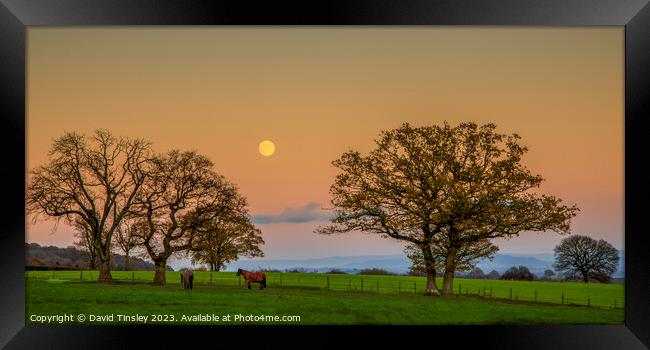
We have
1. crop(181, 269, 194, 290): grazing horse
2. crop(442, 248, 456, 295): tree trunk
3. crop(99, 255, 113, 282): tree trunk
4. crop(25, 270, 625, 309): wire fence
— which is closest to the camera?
crop(99, 255, 113, 282): tree trunk

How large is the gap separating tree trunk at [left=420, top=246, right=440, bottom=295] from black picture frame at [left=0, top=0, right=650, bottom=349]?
13416 millimetres

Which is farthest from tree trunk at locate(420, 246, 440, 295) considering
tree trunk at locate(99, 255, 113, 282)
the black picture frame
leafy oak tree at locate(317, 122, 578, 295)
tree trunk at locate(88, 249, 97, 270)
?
the black picture frame

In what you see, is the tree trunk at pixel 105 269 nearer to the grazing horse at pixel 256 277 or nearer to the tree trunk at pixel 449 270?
the grazing horse at pixel 256 277

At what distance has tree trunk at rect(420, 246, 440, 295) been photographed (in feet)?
86.5

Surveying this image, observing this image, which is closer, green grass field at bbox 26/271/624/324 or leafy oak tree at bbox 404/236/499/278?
green grass field at bbox 26/271/624/324

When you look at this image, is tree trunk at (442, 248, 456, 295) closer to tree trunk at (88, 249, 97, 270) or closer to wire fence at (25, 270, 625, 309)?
wire fence at (25, 270, 625, 309)

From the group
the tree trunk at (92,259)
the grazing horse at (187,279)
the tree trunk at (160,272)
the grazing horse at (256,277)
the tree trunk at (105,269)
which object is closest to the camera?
the tree trunk at (105,269)

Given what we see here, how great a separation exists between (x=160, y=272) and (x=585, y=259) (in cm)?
2238

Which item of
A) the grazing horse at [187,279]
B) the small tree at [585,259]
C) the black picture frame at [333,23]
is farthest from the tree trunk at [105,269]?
the small tree at [585,259]

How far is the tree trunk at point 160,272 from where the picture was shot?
2752 cm

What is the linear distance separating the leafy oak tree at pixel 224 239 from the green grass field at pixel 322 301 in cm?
75

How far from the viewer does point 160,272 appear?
2844 centimetres

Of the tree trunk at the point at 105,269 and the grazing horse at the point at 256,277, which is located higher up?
the tree trunk at the point at 105,269

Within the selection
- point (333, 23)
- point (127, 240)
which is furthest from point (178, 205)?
point (333, 23)
